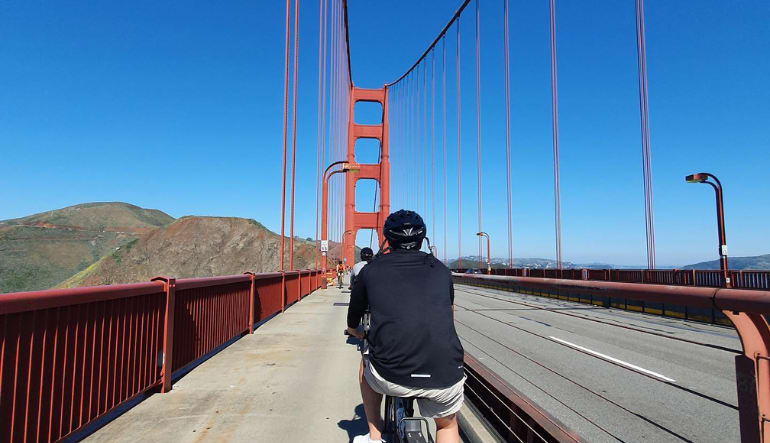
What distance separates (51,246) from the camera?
154 metres

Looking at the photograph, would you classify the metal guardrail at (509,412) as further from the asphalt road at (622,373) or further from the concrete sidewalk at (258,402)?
the concrete sidewalk at (258,402)

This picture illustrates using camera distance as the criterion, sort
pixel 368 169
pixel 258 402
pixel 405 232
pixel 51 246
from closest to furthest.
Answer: pixel 405 232
pixel 258 402
pixel 368 169
pixel 51 246

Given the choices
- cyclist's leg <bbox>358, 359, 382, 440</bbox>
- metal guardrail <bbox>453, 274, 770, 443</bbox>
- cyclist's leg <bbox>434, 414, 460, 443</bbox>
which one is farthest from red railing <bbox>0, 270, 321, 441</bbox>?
metal guardrail <bbox>453, 274, 770, 443</bbox>

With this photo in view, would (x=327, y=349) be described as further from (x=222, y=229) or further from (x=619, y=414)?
(x=222, y=229)

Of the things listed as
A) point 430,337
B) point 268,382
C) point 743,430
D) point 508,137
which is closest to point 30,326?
point 430,337

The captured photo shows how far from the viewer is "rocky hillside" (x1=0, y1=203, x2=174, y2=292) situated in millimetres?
136750

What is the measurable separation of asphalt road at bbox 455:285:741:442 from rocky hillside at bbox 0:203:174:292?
144718 millimetres

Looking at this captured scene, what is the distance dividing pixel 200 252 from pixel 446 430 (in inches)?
5019

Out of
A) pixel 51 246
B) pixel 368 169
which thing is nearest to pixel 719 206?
pixel 368 169

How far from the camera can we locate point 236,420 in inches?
162

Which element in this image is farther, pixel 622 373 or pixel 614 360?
pixel 614 360

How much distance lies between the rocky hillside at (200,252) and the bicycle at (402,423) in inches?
4327

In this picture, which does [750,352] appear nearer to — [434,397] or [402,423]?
[434,397]

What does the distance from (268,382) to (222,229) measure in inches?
5030
